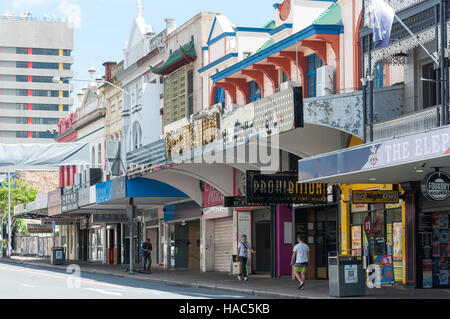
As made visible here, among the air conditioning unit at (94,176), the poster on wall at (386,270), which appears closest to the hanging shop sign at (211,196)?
the poster on wall at (386,270)

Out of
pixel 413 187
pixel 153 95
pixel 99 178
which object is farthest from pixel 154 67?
pixel 413 187

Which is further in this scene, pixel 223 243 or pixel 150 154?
pixel 223 243

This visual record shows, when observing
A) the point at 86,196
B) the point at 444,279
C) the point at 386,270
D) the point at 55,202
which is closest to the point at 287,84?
the point at 386,270

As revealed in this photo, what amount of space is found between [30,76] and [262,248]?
12601cm

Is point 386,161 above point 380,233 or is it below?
above

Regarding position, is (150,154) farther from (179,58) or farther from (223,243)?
(179,58)

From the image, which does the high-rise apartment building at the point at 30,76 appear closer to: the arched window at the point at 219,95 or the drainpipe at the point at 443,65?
the arched window at the point at 219,95

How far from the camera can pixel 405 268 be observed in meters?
25.9

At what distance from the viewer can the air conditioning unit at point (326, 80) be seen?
29.0m

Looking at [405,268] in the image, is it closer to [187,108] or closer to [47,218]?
[187,108]

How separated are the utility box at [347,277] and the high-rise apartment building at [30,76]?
134 meters

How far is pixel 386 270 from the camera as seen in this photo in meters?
25.5

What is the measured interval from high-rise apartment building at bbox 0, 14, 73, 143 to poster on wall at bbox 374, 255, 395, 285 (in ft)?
432

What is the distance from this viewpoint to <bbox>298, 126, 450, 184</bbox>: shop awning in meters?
19.6
